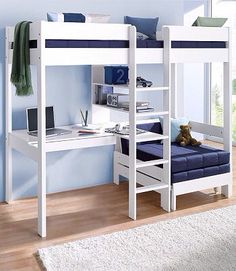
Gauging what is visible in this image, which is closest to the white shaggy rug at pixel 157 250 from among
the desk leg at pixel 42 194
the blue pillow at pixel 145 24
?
the desk leg at pixel 42 194

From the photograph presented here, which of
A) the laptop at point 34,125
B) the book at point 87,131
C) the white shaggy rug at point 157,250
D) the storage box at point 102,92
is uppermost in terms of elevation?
the storage box at point 102,92

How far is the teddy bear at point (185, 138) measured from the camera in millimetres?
4281

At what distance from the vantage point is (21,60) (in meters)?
3.40

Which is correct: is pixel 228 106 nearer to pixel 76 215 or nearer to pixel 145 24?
pixel 145 24

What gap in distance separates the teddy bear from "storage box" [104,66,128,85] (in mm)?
732

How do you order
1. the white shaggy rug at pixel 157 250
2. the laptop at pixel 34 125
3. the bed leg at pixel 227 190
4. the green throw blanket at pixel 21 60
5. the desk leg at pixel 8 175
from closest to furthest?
the white shaggy rug at pixel 157 250
the green throw blanket at pixel 21 60
the laptop at pixel 34 125
the desk leg at pixel 8 175
the bed leg at pixel 227 190

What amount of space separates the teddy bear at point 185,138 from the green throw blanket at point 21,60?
1.56 metres

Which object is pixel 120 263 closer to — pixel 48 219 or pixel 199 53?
pixel 48 219

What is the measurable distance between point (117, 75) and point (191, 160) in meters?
1.02

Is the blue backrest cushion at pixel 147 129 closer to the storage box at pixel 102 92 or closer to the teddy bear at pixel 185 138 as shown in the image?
the teddy bear at pixel 185 138

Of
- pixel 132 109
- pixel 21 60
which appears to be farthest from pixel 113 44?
pixel 21 60

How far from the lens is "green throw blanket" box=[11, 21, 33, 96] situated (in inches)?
132

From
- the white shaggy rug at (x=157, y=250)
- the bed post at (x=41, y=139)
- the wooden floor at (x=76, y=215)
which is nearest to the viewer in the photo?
the white shaggy rug at (x=157, y=250)

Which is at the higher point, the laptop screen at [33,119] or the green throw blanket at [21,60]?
the green throw blanket at [21,60]
